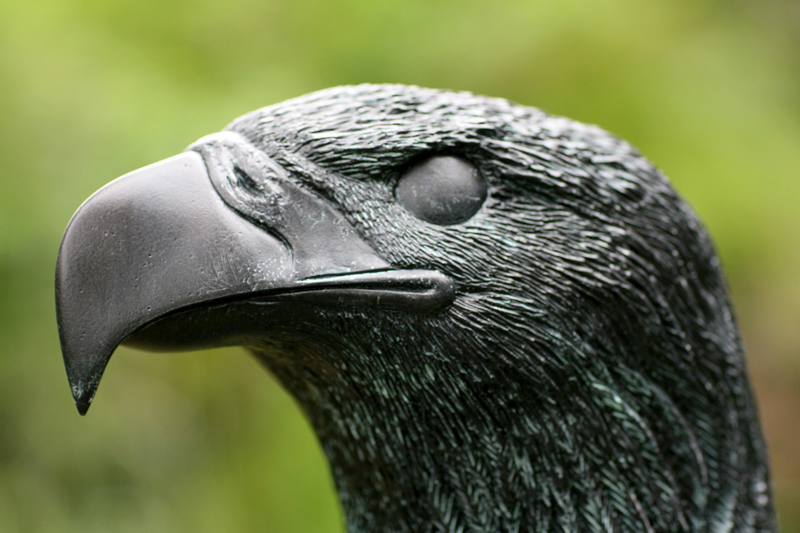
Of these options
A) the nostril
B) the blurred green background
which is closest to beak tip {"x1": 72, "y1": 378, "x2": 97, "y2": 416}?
the nostril

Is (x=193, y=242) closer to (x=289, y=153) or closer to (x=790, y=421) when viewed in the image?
(x=289, y=153)

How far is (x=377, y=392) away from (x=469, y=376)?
167 millimetres

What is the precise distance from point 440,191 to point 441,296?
0.60 ft

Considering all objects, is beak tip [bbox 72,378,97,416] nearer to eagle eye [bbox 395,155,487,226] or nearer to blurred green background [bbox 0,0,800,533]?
eagle eye [bbox 395,155,487,226]

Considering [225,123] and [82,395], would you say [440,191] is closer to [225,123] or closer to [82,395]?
[82,395]

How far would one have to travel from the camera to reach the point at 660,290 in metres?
1.37

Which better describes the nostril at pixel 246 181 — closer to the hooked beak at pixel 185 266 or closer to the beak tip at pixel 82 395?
the hooked beak at pixel 185 266

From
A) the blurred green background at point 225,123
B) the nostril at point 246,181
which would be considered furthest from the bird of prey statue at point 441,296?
the blurred green background at point 225,123

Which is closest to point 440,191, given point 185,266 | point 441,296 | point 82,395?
point 441,296

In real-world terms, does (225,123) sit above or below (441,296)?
above

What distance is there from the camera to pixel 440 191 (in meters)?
1.26

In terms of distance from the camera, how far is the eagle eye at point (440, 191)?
4.11 ft

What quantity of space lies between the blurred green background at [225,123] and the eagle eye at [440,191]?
2721mm

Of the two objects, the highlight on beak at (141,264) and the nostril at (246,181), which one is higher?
the nostril at (246,181)
